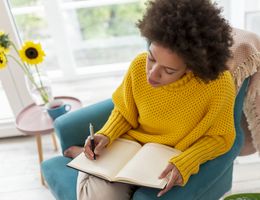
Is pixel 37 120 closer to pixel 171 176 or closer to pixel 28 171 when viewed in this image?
pixel 28 171

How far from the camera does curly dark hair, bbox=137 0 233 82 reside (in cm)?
88

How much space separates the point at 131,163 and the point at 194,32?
19.1 inches

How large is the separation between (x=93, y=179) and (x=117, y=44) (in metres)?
1.88

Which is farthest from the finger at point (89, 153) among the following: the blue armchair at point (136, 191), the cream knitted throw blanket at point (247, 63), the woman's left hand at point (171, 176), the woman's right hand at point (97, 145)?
the cream knitted throw blanket at point (247, 63)

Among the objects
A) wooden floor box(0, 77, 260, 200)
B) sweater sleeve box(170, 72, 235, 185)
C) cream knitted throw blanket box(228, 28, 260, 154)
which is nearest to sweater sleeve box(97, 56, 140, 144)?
sweater sleeve box(170, 72, 235, 185)

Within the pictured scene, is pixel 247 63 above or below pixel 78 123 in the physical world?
above

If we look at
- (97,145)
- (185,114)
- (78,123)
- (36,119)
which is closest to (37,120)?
Result: (36,119)

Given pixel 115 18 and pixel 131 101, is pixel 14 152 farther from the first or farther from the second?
pixel 115 18

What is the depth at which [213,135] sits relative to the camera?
1.09 m

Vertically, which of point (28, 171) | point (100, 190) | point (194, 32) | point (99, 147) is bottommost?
point (28, 171)

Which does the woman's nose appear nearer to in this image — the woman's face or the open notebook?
the woman's face

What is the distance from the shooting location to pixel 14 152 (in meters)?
2.01

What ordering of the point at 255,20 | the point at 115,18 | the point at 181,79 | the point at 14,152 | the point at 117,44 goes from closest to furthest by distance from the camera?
the point at 181,79 → the point at 255,20 → the point at 14,152 → the point at 115,18 → the point at 117,44

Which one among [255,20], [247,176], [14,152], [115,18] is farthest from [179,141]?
[115,18]
